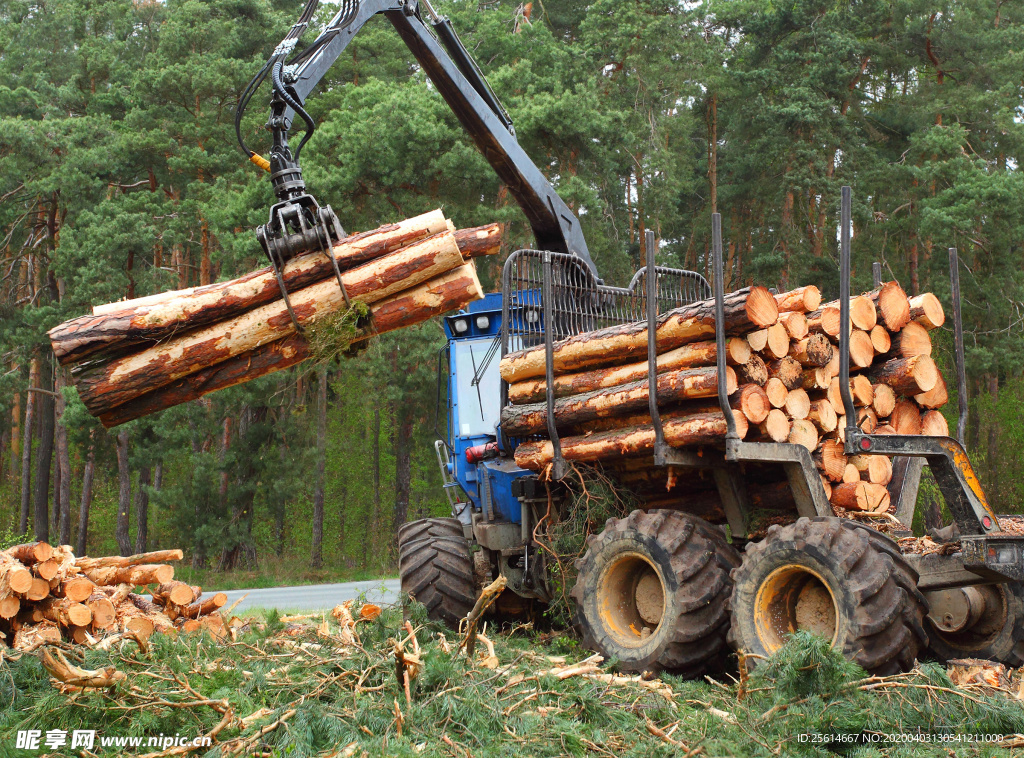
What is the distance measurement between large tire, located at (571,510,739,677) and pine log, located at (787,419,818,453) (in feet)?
2.78

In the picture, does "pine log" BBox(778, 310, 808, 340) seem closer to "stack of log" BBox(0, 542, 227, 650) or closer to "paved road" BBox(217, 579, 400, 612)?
"stack of log" BBox(0, 542, 227, 650)

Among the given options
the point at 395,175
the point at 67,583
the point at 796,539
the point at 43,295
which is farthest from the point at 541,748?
the point at 43,295

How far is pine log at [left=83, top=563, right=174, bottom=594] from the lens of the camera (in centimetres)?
831

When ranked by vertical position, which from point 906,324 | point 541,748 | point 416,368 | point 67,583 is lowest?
point 541,748

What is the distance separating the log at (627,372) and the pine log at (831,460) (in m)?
0.98

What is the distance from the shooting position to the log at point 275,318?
5492 mm

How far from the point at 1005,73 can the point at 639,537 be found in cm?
2304

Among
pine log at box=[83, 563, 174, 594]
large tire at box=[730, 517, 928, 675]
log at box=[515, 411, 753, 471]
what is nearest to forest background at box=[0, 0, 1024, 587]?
pine log at box=[83, 563, 174, 594]

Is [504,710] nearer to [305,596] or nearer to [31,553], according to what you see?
[31,553]

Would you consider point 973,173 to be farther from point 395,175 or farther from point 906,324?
point 906,324

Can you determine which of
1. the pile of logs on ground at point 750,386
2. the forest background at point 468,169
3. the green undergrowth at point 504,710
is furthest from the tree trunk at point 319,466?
the green undergrowth at point 504,710

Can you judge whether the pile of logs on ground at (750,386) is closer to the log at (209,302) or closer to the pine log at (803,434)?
the pine log at (803,434)

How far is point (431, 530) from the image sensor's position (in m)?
9.02

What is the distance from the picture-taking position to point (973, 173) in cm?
2250
